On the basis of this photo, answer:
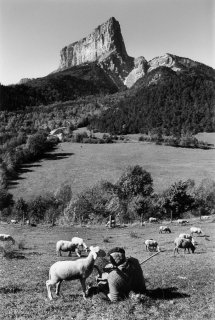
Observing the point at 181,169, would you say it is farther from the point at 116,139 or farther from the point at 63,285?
the point at 63,285

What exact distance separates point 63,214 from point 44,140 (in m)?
84.6

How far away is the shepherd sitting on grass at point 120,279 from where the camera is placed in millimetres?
14156

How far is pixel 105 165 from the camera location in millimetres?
136000

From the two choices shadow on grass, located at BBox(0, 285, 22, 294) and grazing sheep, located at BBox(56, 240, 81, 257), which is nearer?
shadow on grass, located at BBox(0, 285, 22, 294)

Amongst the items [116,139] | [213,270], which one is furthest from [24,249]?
[116,139]

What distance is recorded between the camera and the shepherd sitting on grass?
1416 centimetres

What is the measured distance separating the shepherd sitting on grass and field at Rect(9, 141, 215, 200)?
8963 cm

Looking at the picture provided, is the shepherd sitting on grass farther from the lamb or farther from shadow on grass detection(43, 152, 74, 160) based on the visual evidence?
A: shadow on grass detection(43, 152, 74, 160)

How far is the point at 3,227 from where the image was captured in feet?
164

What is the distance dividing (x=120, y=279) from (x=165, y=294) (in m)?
1.96

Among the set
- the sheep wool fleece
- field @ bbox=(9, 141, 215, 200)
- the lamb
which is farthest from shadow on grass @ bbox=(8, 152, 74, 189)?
the sheep wool fleece

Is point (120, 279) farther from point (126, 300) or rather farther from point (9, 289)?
point (9, 289)

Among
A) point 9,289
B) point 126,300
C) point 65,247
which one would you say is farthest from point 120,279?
point 65,247

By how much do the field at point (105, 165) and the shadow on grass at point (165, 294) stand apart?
88.9 metres
